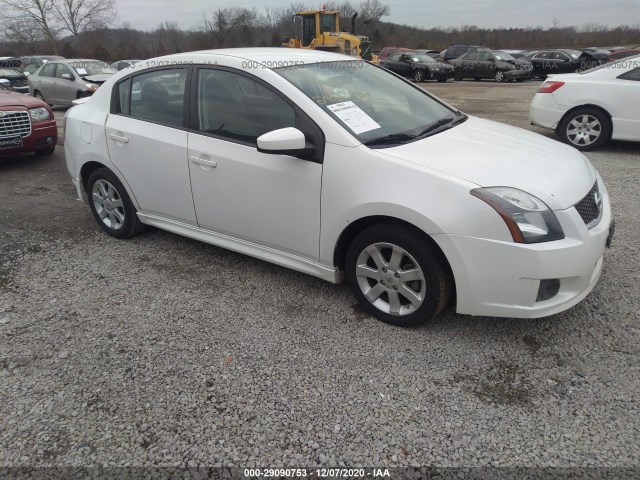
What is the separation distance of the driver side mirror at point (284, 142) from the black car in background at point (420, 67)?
21.4 m

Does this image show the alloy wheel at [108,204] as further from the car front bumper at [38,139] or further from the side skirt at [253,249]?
the car front bumper at [38,139]

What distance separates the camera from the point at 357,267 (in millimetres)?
3004

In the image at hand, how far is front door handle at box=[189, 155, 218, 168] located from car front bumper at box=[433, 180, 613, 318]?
66.1 inches

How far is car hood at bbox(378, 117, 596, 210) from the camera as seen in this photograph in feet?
8.59

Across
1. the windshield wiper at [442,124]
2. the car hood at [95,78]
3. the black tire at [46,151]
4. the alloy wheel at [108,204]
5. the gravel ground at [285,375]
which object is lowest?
the black tire at [46,151]

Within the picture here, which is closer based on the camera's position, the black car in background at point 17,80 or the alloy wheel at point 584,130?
the alloy wheel at point 584,130

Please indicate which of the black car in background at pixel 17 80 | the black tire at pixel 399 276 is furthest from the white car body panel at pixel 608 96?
the black car in background at pixel 17 80

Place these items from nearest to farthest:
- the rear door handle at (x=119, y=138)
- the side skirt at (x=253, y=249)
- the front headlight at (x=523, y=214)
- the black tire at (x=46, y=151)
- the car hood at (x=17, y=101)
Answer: the front headlight at (x=523, y=214), the side skirt at (x=253, y=249), the rear door handle at (x=119, y=138), the car hood at (x=17, y=101), the black tire at (x=46, y=151)

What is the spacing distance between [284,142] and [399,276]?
42.3 inches

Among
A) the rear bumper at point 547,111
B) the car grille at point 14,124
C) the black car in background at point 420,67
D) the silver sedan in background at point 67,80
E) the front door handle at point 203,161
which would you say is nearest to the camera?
the front door handle at point 203,161

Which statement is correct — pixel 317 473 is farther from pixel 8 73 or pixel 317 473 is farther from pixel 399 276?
pixel 8 73

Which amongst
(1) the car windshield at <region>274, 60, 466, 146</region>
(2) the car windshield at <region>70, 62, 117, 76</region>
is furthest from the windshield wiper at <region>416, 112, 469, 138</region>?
(2) the car windshield at <region>70, 62, 117, 76</region>

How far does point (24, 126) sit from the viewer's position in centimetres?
692

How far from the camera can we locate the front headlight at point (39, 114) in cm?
703
